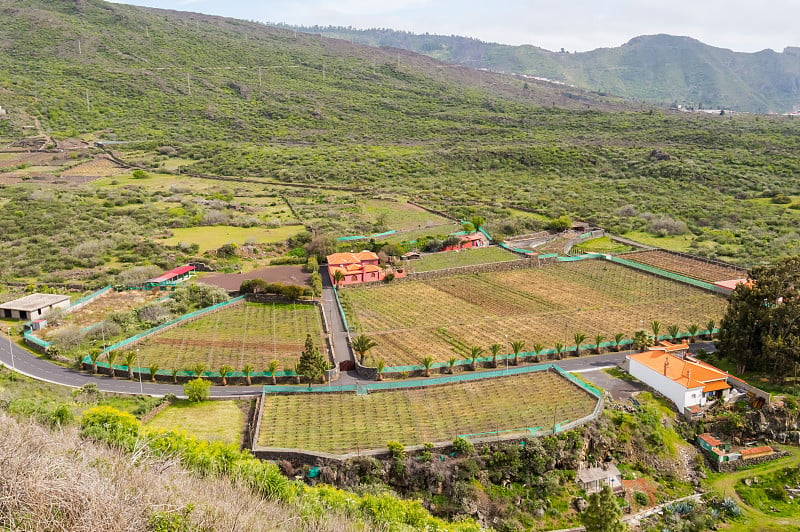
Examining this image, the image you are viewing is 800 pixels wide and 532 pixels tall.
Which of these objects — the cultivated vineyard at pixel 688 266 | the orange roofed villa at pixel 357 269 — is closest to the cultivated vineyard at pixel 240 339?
the orange roofed villa at pixel 357 269

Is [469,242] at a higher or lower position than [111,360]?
higher

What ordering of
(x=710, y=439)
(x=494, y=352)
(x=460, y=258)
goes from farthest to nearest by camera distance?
(x=460, y=258), (x=494, y=352), (x=710, y=439)

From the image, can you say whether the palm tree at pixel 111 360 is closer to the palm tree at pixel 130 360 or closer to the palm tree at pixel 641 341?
the palm tree at pixel 130 360

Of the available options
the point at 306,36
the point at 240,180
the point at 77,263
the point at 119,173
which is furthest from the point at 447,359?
the point at 306,36

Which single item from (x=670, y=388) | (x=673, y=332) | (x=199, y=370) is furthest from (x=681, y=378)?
(x=199, y=370)

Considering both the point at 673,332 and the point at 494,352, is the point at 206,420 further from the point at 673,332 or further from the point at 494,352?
the point at 673,332

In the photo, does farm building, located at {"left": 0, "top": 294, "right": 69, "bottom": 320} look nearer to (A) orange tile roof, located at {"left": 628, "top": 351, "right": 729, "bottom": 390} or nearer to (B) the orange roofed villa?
(B) the orange roofed villa
